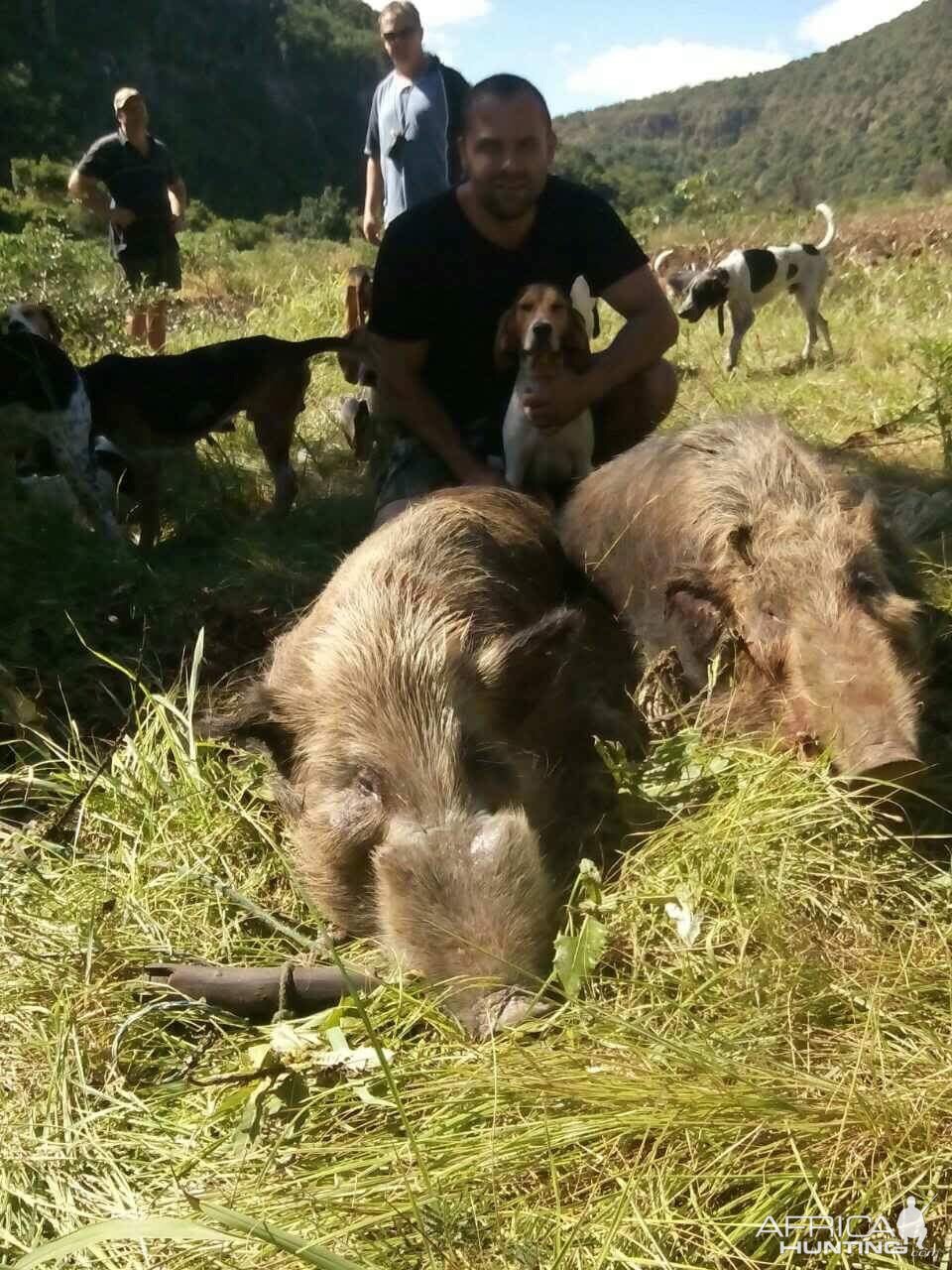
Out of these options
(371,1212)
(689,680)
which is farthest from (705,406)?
(371,1212)

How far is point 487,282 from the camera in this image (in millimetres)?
5312

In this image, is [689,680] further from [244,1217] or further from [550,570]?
[244,1217]

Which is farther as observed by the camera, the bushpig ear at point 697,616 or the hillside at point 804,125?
the hillside at point 804,125

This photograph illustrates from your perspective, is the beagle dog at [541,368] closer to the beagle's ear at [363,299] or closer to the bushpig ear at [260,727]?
the bushpig ear at [260,727]

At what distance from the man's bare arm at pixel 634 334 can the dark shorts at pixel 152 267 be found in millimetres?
5565

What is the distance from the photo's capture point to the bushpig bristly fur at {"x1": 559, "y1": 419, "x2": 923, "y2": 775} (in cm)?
297

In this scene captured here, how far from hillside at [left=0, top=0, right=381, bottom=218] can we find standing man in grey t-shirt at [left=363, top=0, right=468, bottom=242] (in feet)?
137

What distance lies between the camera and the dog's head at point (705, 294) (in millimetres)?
10680

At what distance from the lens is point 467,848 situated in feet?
8.61

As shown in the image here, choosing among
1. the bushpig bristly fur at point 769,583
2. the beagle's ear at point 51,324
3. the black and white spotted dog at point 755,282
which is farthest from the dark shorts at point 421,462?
the black and white spotted dog at point 755,282

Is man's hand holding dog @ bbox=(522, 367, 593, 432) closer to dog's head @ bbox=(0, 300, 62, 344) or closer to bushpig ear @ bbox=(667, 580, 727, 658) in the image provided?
bushpig ear @ bbox=(667, 580, 727, 658)

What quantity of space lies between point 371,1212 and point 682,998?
81 cm

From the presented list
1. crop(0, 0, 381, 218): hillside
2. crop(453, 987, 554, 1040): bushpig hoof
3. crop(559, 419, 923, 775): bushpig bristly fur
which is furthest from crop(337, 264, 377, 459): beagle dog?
crop(0, 0, 381, 218): hillside

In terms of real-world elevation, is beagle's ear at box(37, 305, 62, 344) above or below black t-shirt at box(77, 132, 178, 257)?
below
